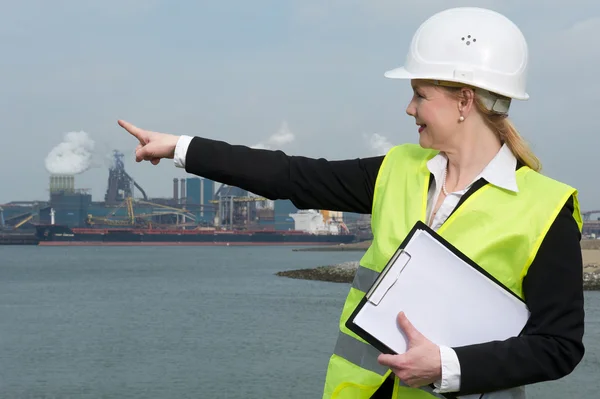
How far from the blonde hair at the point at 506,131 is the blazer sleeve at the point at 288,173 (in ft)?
0.67

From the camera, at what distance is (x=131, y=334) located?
21.8 m

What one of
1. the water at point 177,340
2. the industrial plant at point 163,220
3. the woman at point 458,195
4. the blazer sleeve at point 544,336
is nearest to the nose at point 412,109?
the woman at point 458,195

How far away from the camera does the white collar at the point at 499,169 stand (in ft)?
4.59

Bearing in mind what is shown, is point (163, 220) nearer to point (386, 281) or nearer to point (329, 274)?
point (329, 274)

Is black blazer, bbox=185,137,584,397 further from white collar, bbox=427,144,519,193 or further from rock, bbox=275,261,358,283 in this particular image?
rock, bbox=275,261,358,283

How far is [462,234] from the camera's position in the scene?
1376 mm

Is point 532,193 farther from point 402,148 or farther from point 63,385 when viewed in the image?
point 63,385

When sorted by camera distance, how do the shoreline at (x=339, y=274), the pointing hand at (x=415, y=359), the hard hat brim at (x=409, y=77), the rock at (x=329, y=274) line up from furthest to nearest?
→ the rock at (x=329, y=274)
the shoreline at (x=339, y=274)
the hard hat brim at (x=409, y=77)
the pointing hand at (x=415, y=359)

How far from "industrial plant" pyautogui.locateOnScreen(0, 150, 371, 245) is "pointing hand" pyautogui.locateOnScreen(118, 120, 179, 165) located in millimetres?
85973

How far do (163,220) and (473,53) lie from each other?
356 ft

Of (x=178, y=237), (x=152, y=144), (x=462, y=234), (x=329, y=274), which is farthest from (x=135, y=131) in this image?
(x=178, y=237)

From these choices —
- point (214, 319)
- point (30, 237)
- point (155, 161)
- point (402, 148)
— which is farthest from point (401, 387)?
point (30, 237)

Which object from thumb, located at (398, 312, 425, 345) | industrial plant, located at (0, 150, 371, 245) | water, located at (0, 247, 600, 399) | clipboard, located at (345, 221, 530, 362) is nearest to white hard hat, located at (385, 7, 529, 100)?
clipboard, located at (345, 221, 530, 362)

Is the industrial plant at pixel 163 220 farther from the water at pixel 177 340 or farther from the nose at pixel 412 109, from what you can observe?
the nose at pixel 412 109
